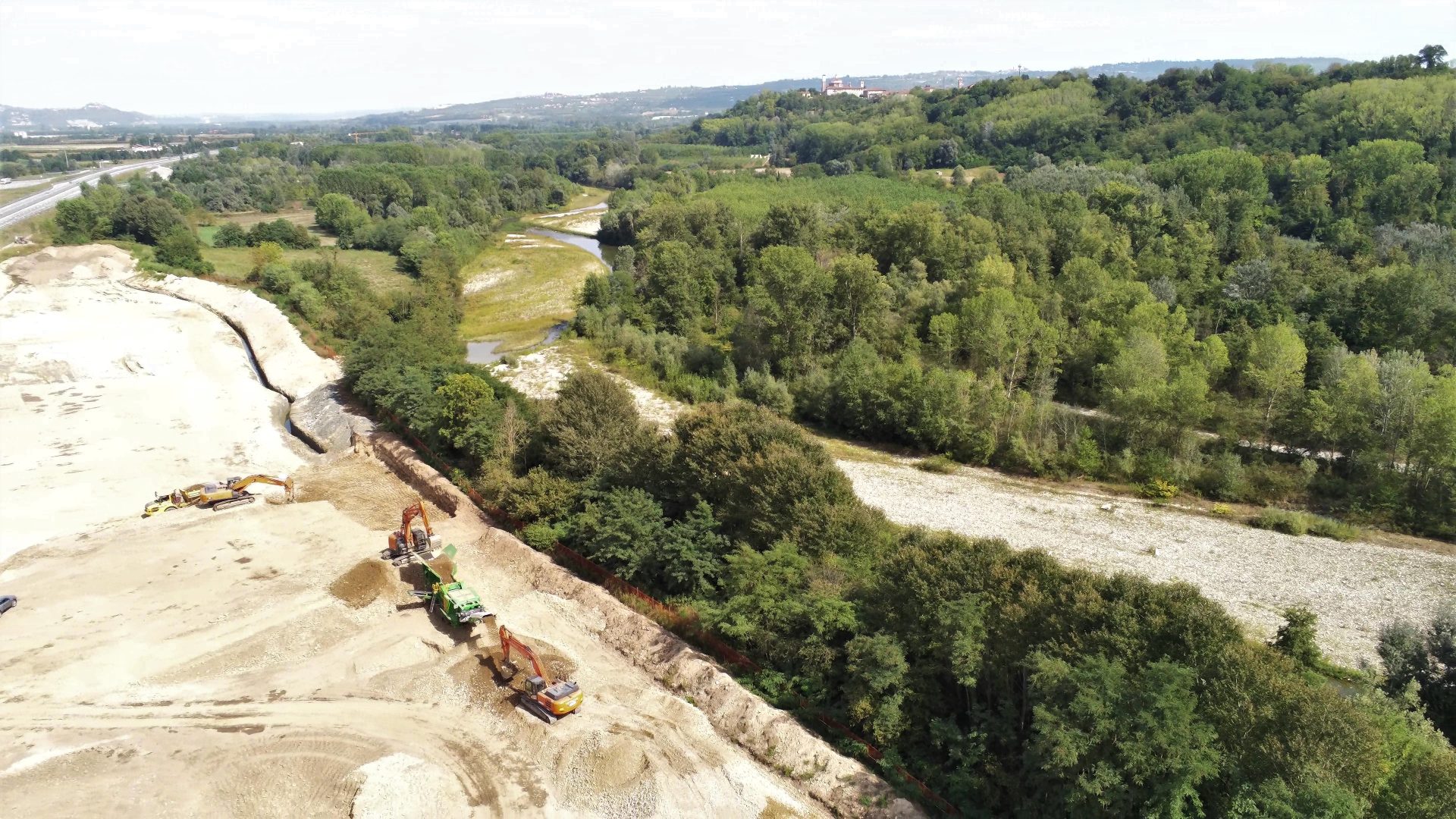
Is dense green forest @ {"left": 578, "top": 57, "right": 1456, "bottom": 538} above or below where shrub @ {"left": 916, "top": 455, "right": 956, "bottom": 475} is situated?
above

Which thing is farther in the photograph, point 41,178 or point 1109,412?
point 41,178

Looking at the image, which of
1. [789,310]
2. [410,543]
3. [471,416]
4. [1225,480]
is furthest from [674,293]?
[1225,480]

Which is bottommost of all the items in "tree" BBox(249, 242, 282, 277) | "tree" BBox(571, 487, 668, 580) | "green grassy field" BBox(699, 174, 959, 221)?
"tree" BBox(571, 487, 668, 580)

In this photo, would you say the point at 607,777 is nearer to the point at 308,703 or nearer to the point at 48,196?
the point at 308,703

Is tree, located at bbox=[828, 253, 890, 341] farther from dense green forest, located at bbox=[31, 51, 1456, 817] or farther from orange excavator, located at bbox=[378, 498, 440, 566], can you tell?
orange excavator, located at bbox=[378, 498, 440, 566]

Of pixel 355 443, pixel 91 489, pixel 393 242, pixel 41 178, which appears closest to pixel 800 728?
pixel 355 443

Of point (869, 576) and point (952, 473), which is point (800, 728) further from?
point (952, 473)

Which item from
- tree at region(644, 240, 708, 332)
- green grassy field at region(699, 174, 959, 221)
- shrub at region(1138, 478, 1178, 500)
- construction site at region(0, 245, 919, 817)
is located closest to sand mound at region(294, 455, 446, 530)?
construction site at region(0, 245, 919, 817)

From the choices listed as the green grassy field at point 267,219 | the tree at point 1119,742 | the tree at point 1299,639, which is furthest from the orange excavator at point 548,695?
the green grassy field at point 267,219
